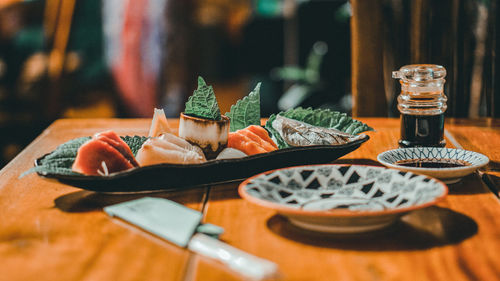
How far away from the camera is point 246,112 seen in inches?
51.1

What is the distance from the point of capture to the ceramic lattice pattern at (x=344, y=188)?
2.65 feet

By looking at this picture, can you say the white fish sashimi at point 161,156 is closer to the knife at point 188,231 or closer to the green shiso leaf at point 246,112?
the knife at point 188,231

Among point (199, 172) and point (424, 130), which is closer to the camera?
point (199, 172)

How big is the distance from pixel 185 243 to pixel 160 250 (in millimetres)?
37

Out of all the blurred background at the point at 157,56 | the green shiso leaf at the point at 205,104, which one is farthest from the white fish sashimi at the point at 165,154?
the blurred background at the point at 157,56

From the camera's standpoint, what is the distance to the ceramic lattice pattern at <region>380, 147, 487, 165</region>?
42.5 inches

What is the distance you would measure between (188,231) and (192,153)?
0.31 m

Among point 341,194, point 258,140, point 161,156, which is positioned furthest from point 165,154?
point 341,194

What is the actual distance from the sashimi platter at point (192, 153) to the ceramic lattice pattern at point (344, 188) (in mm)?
140

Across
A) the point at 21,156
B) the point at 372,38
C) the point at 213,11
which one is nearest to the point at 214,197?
the point at 21,156

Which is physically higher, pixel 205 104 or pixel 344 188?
pixel 205 104

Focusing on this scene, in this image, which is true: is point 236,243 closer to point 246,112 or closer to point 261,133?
point 261,133

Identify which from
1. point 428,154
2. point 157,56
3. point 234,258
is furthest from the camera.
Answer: point 157,56

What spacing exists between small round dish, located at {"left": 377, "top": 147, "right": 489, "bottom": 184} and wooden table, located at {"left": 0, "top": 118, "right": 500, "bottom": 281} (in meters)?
0.04
